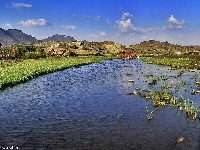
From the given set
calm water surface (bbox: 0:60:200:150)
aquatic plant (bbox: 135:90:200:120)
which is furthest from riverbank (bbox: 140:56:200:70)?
calm water surface (bbox: 0:60:200:150)

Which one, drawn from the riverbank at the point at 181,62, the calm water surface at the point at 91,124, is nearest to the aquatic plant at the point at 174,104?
the calm water surface at the point at 91,124

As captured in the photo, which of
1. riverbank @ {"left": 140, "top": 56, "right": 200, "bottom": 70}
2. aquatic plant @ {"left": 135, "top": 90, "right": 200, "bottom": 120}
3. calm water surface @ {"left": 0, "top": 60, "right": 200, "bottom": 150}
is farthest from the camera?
riverbank @ {"left": 140, "top": 56, "right": 200, "bottom": 70}

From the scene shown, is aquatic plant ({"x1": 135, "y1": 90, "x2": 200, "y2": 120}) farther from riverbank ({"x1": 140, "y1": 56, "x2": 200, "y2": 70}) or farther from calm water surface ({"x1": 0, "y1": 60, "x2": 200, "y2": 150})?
riverbank ({"x1": 140, "y1": 56, "x2": 200, "y2": 70})

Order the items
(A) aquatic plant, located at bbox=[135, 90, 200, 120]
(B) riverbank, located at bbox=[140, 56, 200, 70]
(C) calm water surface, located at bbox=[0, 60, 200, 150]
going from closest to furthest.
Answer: (C) calm water surface, located at bbox=[0, 60, 200, 150]
(A) aquatic plant, located at bbox=[135, 90, 200, 120]
(B) riverbank, located at bbox=[140, 56, 200, 70]

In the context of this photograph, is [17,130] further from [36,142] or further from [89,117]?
[89,117]

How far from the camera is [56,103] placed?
2105cm

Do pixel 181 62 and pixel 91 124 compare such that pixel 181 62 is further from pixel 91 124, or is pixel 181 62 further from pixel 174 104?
pixel 91 124

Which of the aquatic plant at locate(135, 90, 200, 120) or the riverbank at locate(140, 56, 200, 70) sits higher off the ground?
the riverbank at locate(140, 56, 200, 70)

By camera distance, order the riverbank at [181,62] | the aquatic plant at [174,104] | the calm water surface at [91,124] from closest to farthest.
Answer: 1. the calm water surface at [91,124]
2. the aquatic plant at [174,104]
3. the riverbank at [181,62]

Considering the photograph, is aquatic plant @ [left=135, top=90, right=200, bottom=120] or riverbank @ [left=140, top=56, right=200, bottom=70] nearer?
aquatic plant @ [left=135, top=90, right=200, bottom=120]

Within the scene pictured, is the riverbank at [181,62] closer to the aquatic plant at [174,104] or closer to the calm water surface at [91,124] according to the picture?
the aquatic plant at [174,104]

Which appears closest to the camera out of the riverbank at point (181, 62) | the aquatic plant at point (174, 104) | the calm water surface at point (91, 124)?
the calm water surface at point (91, 124)

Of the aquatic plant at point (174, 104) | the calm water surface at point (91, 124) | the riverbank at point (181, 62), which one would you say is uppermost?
the riverbank at point (181, 62)

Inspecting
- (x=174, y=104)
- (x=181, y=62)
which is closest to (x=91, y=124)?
(x=174, y=104)
